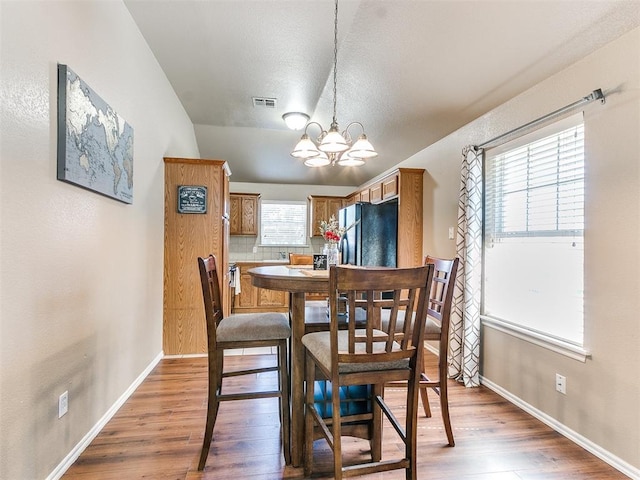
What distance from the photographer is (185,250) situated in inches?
134

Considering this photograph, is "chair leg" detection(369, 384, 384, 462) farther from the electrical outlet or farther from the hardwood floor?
the electrical outlet

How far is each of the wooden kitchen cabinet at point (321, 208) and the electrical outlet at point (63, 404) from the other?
4.63m

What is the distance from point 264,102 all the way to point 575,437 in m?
3.83

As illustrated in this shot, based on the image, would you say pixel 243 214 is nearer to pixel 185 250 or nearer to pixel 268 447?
pixel 185 250

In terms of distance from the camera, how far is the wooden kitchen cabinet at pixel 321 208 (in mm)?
6059

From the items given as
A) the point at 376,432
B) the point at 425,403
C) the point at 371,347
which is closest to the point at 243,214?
the point at 425,403

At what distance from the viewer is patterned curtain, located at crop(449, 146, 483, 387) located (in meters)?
2.78

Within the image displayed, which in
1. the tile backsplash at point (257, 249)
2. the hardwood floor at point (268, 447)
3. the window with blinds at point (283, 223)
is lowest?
the hardwood floor at point (268, 447)

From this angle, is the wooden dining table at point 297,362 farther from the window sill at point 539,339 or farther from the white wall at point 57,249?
the window sill at point 539,339

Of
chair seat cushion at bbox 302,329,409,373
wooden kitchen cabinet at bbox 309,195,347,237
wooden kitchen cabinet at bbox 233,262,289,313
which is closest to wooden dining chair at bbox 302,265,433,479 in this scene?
chair seat cushion at bbox 302,329,409,373

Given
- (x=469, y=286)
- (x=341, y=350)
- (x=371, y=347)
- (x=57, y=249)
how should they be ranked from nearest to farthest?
(x=371, y=347) < (x=341, y=350) < (x=57, y=249) < (x=469, y=286)

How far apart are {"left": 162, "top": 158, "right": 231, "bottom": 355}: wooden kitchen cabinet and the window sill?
8.36 ft

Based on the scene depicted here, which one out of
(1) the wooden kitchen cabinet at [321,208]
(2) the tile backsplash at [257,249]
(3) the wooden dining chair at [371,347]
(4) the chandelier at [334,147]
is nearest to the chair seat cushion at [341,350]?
(3) the wooden dining chair at [371,347]

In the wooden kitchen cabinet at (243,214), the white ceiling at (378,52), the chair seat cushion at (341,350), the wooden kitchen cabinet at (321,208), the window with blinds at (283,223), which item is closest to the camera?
the chair seat cushion at (341,350)
